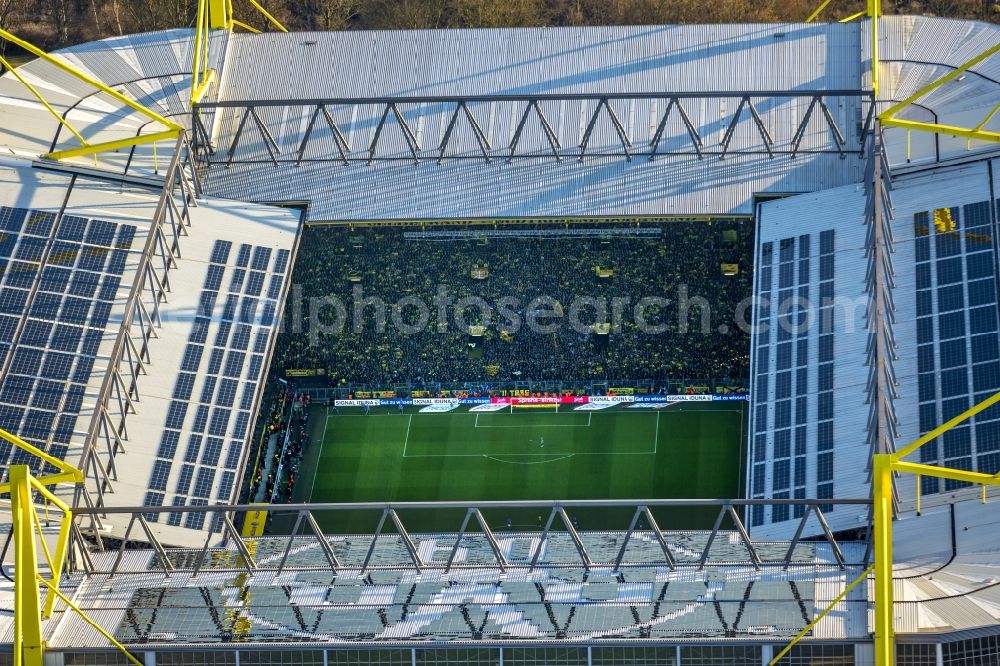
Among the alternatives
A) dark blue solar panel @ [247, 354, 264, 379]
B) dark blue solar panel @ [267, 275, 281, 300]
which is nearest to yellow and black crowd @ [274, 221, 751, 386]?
dark blue solar panel @ [267, 275, 281, 300]

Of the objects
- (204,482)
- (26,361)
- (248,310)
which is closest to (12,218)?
(26,361)

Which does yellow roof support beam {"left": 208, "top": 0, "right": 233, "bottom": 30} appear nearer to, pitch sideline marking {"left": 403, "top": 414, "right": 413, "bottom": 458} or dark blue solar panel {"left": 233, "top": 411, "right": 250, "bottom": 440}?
pitch sideline marking {"left": 403, "top": 414, "right": 413, "bottom": 458}

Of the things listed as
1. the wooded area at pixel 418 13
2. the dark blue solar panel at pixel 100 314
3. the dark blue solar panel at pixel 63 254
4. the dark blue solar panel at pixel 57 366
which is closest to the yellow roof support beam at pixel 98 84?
the dark blue solar panel at pixel 63 254

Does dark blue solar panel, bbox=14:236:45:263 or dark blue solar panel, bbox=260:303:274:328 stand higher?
dark blue solar panel, bbox=14:236:45:263

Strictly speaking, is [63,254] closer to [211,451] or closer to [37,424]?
[37,424]

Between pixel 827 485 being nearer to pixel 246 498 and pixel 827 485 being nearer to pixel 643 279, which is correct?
pixel 643 279

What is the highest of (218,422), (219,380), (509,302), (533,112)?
(533,112)
